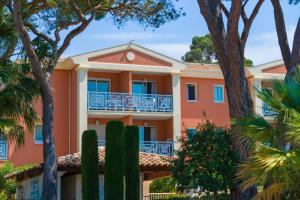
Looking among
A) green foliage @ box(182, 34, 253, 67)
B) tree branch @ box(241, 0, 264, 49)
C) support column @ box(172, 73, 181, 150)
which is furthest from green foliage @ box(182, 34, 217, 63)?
tree branch @ box(241, 0, 264, 49)

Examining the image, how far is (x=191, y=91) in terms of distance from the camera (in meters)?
Result: 44.1

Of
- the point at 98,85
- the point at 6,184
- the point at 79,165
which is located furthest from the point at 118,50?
the point at 79,165

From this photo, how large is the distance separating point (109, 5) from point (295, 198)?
1557cm

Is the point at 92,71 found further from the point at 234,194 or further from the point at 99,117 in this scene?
the point at 234,194

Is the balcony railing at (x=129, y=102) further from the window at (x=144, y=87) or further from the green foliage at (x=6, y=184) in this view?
the green foliage at (x=6, y=184)

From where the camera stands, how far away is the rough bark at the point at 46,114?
23703 mm

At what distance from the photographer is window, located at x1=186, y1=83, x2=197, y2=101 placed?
43.9 meters

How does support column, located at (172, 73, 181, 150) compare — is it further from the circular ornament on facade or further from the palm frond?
the palm frond

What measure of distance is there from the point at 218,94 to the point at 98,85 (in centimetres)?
791

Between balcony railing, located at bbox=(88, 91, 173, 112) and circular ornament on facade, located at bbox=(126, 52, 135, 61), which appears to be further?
circular ornament on facade, located at bbox=(126, 52, 135, 61)

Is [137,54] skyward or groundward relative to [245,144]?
skyward

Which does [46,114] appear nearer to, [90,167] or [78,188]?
[90,167]

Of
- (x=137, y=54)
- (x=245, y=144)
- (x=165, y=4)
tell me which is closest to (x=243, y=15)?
(x=245, y=144)

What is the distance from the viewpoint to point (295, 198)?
13523mm
